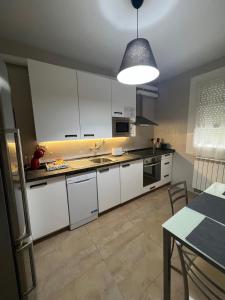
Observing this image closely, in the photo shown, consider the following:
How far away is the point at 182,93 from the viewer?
2.85 m

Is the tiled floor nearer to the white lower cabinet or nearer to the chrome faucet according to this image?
the white lower cabinet

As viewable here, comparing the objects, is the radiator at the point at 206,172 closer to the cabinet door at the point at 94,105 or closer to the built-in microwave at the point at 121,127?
the built-in microwave at the point at 121,127

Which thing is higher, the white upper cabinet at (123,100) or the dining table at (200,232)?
the white upper cabinet at (123,100)

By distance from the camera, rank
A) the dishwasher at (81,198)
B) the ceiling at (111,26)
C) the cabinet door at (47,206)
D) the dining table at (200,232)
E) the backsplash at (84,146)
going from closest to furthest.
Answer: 1. the dining table at (200,232)
2. the ceiling at (111,26)
3. the cabinet door at (47,206)
4. the dishwasher at (81,198)
5. the backsplash at (84,146)

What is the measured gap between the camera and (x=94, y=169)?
198 cm

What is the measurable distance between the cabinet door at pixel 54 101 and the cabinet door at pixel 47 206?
0.61 meters

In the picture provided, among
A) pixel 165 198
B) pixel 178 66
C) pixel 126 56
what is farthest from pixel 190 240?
pixel 178 66

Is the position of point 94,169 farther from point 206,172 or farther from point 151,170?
point 206,172

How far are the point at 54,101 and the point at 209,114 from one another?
8.57ft

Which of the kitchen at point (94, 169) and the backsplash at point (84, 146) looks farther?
the backsplash at point (84, 146)

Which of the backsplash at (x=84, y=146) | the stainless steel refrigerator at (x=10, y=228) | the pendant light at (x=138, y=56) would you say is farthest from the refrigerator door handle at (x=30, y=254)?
the pendant light at (x=138, y=56)

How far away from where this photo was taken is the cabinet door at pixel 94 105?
2055 mm

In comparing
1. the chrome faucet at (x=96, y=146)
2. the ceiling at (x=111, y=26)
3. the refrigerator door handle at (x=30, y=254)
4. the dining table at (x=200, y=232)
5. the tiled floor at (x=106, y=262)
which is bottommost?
the tiled floor at (x=106, y=262)

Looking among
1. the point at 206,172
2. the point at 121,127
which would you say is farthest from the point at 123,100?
the point at 206,172
